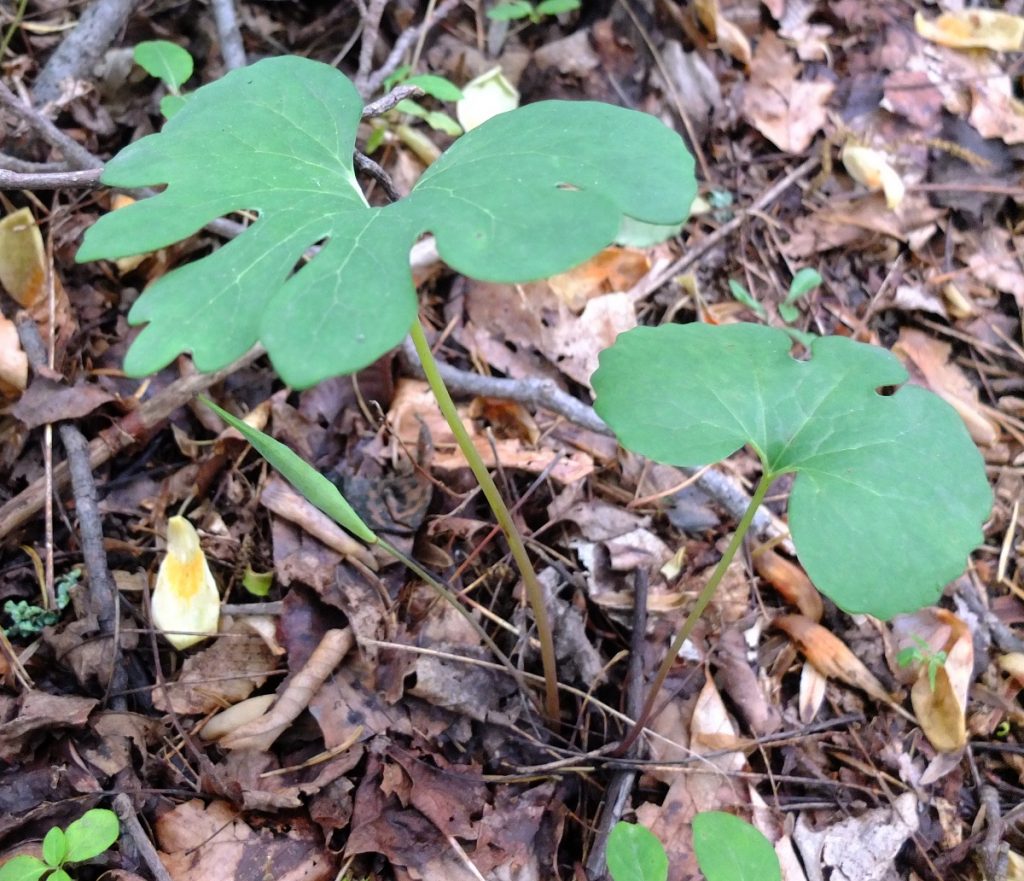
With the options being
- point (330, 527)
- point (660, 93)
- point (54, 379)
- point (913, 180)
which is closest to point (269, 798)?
point (330, 527)

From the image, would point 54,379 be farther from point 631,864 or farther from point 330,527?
point 631,864

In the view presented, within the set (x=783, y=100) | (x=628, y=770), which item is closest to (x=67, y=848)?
(x=628, y=770)

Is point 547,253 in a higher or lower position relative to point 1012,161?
higher

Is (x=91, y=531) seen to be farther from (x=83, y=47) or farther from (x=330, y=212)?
(x=83, y=47)

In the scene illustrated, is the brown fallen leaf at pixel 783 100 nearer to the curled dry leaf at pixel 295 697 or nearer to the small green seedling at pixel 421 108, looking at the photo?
the small green seedling at pixel 421 108

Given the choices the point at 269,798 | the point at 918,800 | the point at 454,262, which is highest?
the point at 454,262

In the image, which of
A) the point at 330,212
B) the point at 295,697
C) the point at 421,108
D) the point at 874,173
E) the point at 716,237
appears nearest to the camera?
the point at 330,212

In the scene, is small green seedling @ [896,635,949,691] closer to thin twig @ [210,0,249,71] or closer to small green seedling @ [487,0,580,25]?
small green seedling @ [487,0,580,25]
